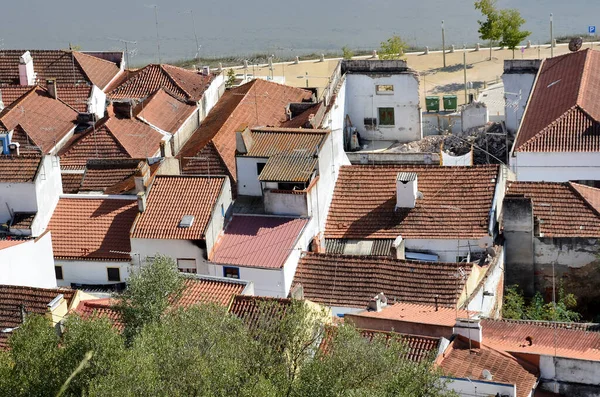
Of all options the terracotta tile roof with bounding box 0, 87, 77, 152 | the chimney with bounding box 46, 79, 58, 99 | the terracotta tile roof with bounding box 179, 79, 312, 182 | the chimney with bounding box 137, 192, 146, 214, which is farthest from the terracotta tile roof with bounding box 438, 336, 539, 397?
the chimney with bounding box 46, 79, 58, 99

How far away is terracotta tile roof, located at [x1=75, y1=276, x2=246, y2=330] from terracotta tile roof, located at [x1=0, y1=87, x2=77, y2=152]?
1557 centimetres

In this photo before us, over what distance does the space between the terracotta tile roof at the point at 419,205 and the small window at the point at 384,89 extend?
34.2 feet

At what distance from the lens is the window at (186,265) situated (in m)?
36.6

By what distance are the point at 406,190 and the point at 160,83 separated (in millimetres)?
16526

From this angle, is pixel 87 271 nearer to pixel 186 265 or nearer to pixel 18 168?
pixel 186 265

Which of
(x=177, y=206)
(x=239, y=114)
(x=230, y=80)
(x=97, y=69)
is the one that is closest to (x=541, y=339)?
(x=177, y=206)

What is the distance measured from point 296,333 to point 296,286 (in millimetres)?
8743

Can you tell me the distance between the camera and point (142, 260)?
36.8 m

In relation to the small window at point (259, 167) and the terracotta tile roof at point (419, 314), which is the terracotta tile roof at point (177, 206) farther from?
the terracotta tile roof at point (419, 314)

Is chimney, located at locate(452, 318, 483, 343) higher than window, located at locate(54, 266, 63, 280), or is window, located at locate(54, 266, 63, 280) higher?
chimney, located at locate(452, 318, 483, 343)

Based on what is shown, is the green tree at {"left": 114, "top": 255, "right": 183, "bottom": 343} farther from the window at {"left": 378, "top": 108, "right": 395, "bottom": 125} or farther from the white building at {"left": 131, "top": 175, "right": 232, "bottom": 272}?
the window at {"left": 378, "top": 108, "right": 395, "bottom": 125}

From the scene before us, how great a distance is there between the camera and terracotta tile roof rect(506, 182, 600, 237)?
37156 millimetres

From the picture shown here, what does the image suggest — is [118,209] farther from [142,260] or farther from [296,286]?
[296,286]

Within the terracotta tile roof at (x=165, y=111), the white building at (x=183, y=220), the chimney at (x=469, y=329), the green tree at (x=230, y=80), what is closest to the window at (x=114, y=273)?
the white building at (x=183, y=220)
